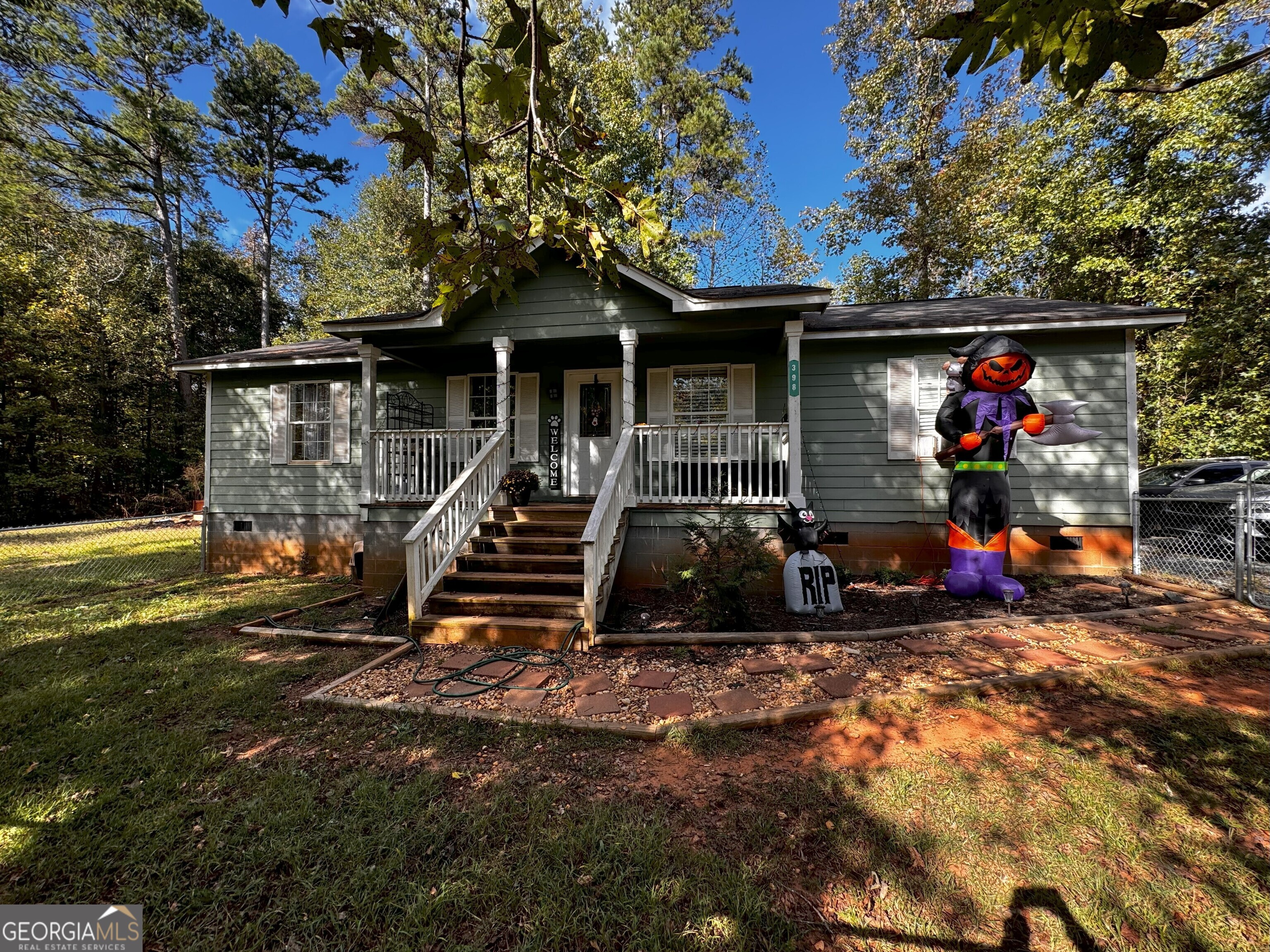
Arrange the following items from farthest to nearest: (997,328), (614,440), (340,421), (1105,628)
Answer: (340,421) → (614,440) → (997,328) → (1105,628)

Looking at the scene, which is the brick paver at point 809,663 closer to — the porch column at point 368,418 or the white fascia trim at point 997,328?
the white fascia trim at point 997,328

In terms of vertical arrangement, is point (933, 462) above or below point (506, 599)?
above

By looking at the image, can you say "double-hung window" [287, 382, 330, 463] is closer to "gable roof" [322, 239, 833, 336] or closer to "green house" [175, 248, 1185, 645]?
"green house" [175, 248, 1185, 645]

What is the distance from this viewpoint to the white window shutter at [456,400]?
26.6 feet

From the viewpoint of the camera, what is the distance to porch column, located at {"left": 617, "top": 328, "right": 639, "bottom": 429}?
20.1 feet

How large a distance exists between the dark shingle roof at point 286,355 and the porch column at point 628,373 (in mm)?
4898

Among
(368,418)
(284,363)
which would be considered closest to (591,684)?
(368,418)

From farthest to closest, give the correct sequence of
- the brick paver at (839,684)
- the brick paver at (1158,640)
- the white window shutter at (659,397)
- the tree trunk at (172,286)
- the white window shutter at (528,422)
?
the tree trunk at (172,286), the white window shutter at (528,422), the white window shutter at (659,397), the brick paver at (1158,640), the brick paver at (839,684)

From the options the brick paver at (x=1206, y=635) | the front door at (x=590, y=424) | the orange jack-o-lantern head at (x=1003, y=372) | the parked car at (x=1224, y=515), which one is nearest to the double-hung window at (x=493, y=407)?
the front door at (x=590, y=424)

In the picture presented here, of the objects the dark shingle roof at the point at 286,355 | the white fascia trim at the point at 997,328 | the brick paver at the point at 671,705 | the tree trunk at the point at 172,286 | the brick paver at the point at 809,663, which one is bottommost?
the brick paver at the point at 671,705

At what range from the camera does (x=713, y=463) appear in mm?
7211

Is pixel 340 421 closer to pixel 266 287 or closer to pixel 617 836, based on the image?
pixel 617 836

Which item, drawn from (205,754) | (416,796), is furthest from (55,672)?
(416,796)

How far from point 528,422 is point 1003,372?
657 cm
